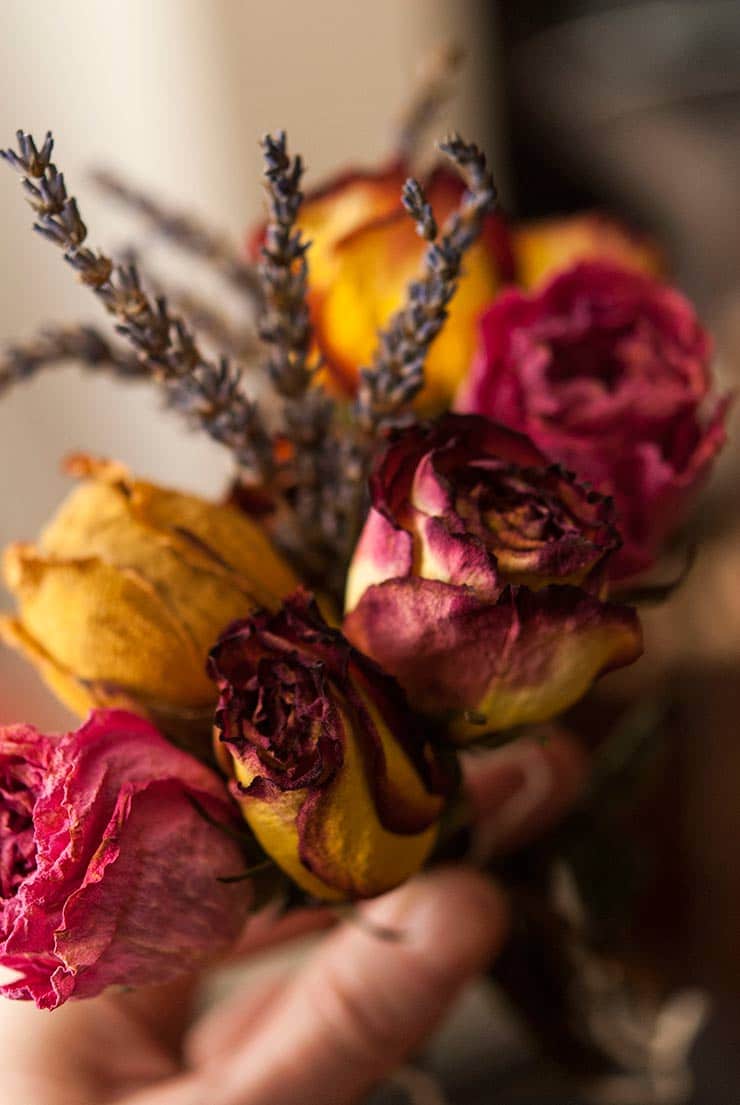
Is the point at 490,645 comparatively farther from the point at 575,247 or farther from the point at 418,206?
the point at 575,247

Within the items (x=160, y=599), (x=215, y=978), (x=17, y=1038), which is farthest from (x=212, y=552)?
(x=215, y=978)

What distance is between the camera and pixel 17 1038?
372mm

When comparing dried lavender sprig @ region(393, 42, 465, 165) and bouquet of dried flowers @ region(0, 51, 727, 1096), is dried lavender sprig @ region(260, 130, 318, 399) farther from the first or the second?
dried lavender sprig @ region(393, 42, 465, 165)

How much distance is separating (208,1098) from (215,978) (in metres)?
0.35

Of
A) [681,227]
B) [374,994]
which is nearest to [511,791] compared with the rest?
[374,994]

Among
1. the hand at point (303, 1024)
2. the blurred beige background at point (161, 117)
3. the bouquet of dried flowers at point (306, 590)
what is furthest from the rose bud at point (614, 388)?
the blurred beige background at point (161, 117)

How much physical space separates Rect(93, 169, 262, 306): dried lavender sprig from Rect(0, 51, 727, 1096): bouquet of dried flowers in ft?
0.24

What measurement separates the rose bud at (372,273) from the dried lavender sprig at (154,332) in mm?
66

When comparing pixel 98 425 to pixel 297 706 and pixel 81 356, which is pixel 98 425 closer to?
pixel 81 356

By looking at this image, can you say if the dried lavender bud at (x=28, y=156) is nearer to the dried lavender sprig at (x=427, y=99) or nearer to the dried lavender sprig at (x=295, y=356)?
the dried lavender sprig at (x=295, y=356)

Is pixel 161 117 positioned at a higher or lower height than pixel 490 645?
higher

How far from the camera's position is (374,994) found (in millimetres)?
412

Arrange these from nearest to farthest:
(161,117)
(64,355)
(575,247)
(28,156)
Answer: (28,156)
(64,355)
(575,247)
(161,117)

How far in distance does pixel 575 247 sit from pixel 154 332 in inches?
9.5
